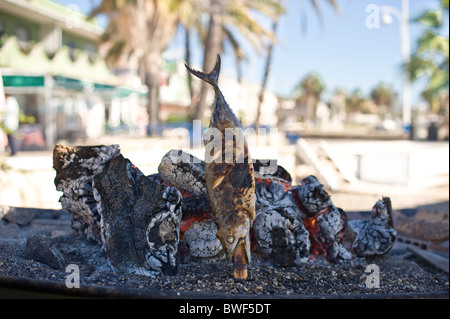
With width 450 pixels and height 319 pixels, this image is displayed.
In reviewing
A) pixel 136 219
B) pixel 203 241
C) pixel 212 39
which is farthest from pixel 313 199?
pixel 212 39

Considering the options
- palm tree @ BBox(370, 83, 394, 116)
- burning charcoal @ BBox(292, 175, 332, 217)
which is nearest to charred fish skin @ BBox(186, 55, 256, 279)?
burning charcoal @ BBox(292, 175, 332, 217)

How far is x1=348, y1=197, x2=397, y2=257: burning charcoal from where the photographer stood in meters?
3.63

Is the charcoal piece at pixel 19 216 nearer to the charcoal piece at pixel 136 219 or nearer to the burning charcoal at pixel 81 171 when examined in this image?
the burning charcoal at pixel 81 171

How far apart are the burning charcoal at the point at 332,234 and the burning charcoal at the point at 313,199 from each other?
11 cm

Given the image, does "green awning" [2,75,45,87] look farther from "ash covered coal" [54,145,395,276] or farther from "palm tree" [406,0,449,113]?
"palm tree" [406,0,449,113]

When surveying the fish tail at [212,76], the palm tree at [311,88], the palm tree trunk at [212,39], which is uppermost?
the palm tree at [311,88]

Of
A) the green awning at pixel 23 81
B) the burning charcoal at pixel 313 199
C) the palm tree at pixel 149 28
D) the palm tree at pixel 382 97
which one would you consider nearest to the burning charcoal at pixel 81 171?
the burning charcoal at pixel 313 199

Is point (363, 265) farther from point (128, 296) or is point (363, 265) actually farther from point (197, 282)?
point (128, 296)

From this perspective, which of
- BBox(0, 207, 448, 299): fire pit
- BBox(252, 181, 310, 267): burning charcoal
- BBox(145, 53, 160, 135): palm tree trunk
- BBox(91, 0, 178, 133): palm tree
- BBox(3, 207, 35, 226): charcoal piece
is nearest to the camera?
BBox(0, 207, 448, 299): fire pit

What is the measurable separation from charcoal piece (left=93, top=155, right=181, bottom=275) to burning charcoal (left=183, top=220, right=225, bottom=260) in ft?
0.83

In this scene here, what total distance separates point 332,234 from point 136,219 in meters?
1.48

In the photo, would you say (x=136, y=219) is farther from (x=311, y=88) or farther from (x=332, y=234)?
(x=311, y=88)

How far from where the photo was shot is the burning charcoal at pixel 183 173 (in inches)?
124
